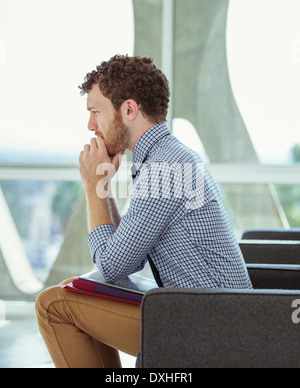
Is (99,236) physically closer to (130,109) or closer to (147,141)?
(147,141)

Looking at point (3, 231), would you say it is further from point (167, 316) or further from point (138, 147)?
point (167, 316)

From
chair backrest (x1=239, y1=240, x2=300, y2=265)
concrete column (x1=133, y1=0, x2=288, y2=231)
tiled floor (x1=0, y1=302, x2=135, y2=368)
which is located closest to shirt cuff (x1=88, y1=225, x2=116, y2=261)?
chair backrest (x1=239, y1=240, x2=300, y2=265)

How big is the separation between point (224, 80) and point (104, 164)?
2186 mm

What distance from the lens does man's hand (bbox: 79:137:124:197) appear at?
1890 millimetres

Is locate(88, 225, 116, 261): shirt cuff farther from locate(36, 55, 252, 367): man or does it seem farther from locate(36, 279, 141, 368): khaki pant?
locate(36, 279, 141, 368): khaki pant

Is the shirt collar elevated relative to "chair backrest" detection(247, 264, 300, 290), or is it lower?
elevated

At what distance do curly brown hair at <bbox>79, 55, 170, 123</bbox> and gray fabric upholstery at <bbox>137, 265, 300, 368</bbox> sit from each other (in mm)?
798

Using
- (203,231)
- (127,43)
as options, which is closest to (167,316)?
(203,231)

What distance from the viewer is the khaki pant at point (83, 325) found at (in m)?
1.67

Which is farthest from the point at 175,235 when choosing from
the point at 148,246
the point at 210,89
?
the point at 210,89

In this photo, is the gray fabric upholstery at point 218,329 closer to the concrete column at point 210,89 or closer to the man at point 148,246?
the man at point 148,246

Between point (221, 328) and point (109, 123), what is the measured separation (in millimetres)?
931

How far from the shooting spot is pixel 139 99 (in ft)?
6.34
